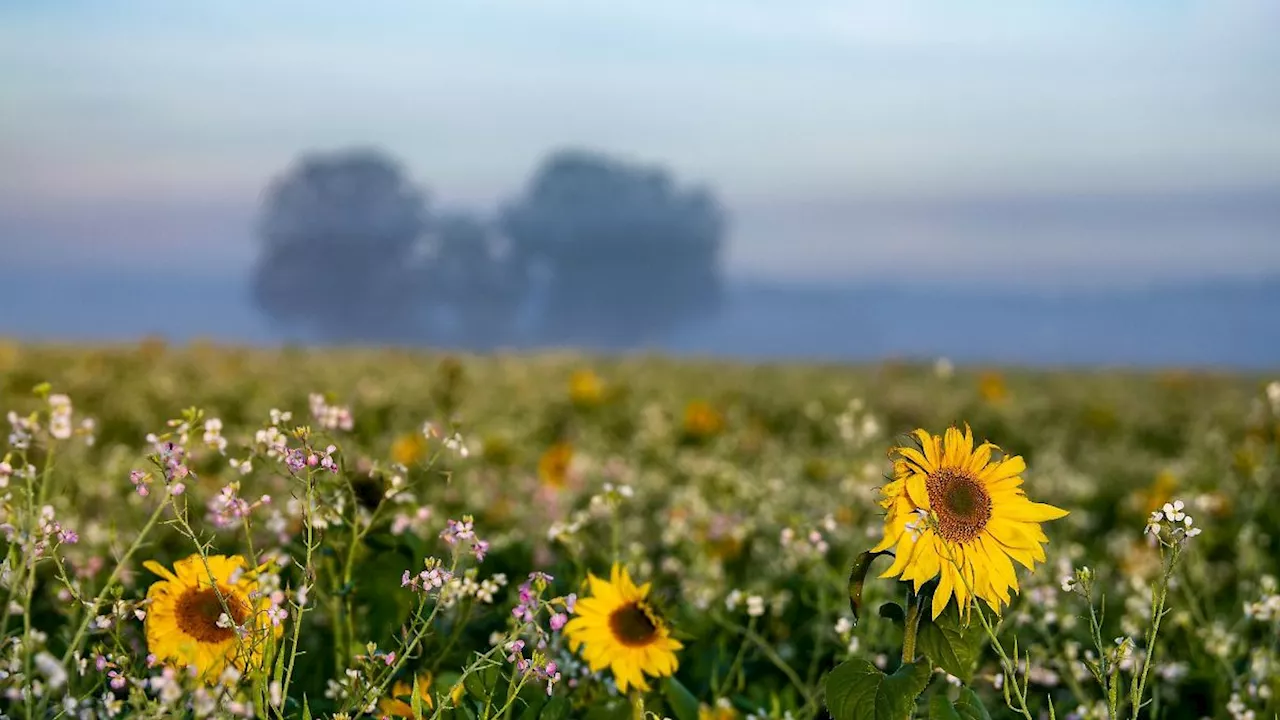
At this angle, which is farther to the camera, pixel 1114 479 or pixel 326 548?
pixel 1114 479

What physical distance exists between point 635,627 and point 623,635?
33 millimetres

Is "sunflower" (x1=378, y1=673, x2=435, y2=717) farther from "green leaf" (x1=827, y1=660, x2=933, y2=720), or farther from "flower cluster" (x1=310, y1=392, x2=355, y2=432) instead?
"green leaf" (x1=827, y1=660, x2=933, y2=720)

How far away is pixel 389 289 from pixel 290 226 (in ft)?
23.8

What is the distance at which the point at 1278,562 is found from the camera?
561cm

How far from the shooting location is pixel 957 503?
2178 millimetres

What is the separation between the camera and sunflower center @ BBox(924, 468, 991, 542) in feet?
7.08

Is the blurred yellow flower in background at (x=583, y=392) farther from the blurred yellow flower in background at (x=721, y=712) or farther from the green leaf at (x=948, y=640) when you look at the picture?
the green leaf at (x=948, y=640)

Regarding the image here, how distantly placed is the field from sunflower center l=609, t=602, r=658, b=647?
0.01m

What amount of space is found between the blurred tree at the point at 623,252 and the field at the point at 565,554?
69.4m

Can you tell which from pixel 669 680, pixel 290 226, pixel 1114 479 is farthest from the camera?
pixel 290 226

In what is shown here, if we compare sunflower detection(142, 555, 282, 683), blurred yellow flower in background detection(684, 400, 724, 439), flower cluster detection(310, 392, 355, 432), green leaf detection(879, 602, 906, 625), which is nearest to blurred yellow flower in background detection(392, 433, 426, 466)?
blurred yellow flower in background detection(684, 400, 724, 439)

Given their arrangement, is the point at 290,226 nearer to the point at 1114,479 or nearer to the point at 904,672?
the point at 1114,479

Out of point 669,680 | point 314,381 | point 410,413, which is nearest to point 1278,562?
point 669,680

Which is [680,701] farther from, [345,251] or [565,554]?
[345,251]
